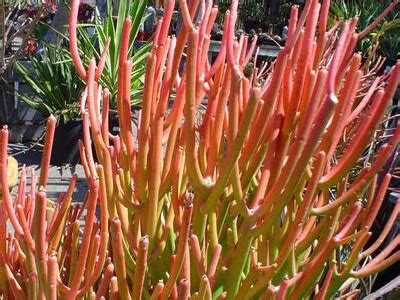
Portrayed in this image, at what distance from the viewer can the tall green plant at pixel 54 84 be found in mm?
5992

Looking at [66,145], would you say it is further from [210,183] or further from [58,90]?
[210,183]

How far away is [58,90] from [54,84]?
66 mm

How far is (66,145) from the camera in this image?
5.68 meters

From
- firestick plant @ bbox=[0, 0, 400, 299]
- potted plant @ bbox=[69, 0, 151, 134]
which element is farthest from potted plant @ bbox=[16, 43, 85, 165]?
firestick plant @ bbox=[0, 0, 400, 299]

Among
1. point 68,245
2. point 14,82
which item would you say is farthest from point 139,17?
point 68,245

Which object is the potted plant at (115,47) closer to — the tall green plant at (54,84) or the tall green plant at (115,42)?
the tall green plant at (115,42)

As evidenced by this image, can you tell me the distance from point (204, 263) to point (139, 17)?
468 centimetres

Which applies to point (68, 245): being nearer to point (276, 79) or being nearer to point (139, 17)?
point (276, 79)

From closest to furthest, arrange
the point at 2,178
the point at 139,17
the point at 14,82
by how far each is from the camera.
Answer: the point at 2,178, the point at 139,17, the point at 14,82

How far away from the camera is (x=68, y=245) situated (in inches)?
55.0

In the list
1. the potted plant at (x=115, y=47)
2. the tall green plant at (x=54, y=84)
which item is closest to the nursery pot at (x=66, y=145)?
the tall green plant at (x=54, y=84)

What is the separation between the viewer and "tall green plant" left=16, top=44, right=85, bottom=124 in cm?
599

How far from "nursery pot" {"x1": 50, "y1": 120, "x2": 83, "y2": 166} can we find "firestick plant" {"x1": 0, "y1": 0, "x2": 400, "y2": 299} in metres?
4.37

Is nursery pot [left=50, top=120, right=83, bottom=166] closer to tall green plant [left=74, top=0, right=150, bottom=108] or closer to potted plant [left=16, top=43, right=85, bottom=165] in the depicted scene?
potted plant [left=16, top=43, right=85, bottom=165]
